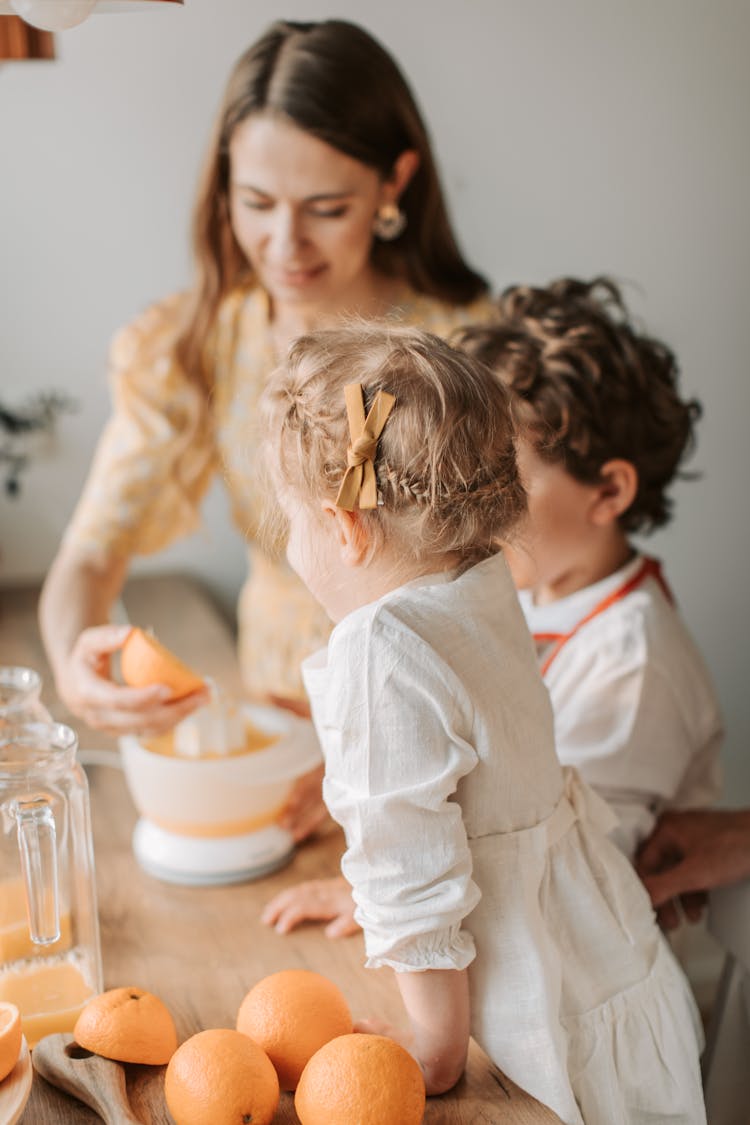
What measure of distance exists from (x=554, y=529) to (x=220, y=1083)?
746 millimetres

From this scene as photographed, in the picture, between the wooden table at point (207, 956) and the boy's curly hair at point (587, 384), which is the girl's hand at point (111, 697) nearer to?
the wooden table at point (207, 956)

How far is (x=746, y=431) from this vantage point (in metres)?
1.95

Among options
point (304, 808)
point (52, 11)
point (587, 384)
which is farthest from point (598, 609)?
point (52, 11)

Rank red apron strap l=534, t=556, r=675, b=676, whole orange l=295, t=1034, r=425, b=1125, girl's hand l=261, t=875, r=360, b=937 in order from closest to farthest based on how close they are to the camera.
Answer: whole orange l=295, t=1034, r=425, b=1125
girl's hand l=261, t=875, r=360, b=937
red apron strap l=534, t=556, r=675, b=676

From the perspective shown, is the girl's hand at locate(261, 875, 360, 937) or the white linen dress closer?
the white linen dress

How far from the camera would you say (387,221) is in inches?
64.4

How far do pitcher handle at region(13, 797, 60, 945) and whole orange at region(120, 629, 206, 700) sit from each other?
315mm

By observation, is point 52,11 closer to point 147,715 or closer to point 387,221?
point 147,715

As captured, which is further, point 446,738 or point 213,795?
point 213,795

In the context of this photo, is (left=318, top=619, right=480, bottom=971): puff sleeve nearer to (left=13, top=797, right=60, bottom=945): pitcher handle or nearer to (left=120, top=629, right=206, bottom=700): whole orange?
(left=13, top=797, right=60, bottom=945): pitcher handle

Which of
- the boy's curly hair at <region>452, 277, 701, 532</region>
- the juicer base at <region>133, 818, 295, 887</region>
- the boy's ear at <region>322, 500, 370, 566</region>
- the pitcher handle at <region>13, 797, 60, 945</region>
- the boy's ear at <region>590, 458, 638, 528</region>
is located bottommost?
the juicer base at <region>133, 818, 295, 887</region>

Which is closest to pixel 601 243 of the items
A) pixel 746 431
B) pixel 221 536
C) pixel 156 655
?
pixel 746 431

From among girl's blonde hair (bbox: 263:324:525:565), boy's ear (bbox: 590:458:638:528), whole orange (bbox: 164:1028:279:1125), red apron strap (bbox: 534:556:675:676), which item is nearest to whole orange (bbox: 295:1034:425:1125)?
whole orange (bbox: 164:1028:279:1125)

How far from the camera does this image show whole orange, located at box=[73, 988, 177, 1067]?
876mm
